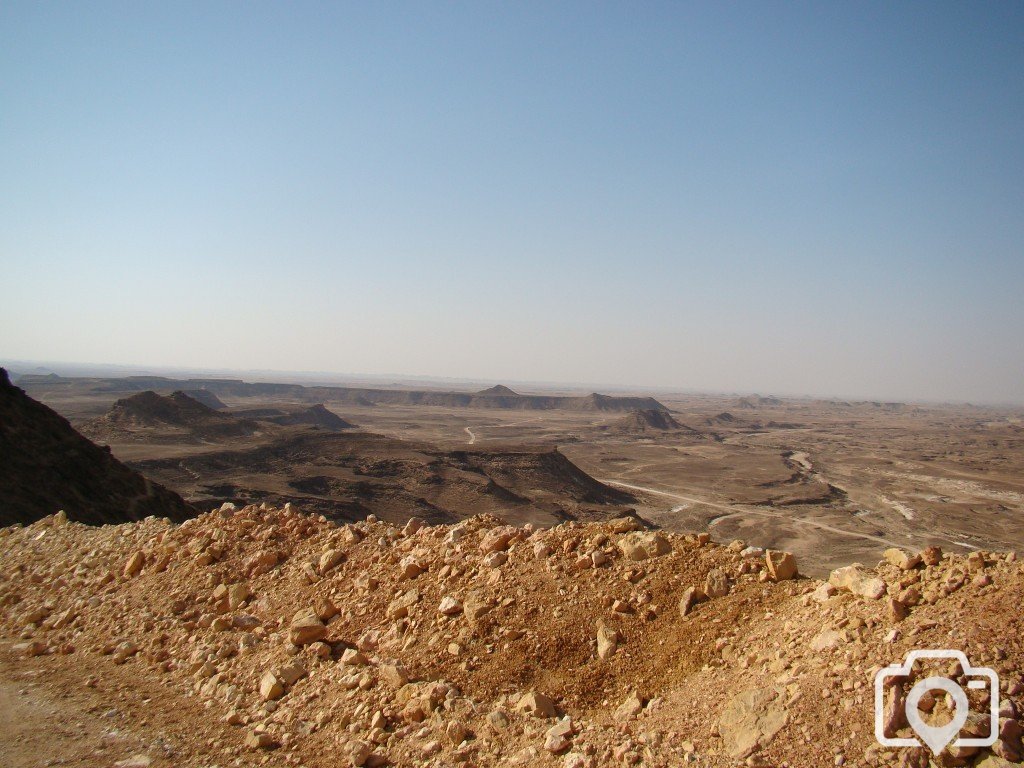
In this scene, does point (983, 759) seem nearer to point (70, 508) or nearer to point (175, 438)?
point (70, 508)

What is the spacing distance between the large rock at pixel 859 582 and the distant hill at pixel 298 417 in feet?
248

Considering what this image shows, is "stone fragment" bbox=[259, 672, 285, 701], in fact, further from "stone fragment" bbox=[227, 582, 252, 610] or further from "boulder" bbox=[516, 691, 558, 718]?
"boulder" bbox=[516, 691, 558, 718]

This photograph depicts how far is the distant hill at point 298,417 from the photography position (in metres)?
76.8

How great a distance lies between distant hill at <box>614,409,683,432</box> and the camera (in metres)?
95.6

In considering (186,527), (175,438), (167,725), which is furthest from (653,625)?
(175,438)

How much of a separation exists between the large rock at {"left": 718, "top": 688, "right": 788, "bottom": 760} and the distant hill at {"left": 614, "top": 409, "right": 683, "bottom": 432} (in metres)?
92.2

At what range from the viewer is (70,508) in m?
17.8

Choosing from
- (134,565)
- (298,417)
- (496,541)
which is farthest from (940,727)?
(298,417)

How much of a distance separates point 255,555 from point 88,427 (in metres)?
57.0

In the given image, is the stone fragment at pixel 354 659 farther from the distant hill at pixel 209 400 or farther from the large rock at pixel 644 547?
the distant hill at pixel 209 400

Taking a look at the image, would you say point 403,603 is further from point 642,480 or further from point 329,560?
point 642,480

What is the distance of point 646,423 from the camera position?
97.4 metres

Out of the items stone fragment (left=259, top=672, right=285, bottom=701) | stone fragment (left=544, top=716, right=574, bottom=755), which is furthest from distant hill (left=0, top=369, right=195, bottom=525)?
stone fragment (left=544, top=716, right=574, bottom=755)

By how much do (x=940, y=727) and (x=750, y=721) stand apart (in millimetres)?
1034
